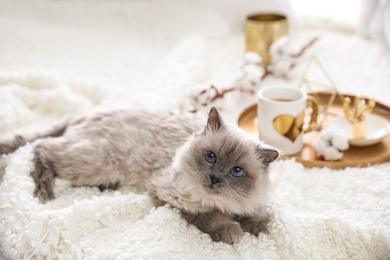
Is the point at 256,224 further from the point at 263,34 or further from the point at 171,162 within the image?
the point at 263,34

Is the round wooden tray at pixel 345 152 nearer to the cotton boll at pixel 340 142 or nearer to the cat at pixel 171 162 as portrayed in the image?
the cotton boll at pixel 340 142

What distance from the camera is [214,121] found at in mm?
989

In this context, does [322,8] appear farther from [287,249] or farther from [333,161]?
[287,249]

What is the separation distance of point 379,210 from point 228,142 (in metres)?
0.45

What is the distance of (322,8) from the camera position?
2.40 m

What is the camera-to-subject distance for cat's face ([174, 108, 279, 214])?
3.01ft

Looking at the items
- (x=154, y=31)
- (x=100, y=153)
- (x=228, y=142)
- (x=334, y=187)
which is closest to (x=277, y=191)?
(x=334, y=187)

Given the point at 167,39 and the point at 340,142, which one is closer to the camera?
the point at 340,142

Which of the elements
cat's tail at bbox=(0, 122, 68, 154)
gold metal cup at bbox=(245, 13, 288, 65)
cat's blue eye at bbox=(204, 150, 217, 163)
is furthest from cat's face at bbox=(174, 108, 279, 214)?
gold metal cup at bbox=(245, 13, 288, 65)

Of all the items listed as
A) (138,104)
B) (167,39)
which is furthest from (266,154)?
(167,39)

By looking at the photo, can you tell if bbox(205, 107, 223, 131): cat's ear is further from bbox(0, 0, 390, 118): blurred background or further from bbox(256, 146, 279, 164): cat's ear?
bbox(0, 0, 390, 118): blurred background

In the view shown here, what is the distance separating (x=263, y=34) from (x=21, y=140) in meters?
1.21

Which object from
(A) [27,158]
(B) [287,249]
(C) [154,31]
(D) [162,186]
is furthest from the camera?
(C) [154,31]

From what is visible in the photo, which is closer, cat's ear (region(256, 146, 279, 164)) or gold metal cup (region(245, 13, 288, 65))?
cat's ear (region(256, 146, 279, 164))
